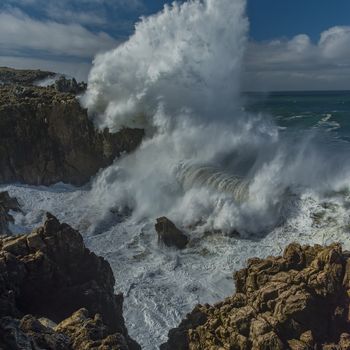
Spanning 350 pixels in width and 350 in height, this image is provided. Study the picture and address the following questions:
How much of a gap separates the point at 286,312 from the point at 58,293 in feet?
18.8

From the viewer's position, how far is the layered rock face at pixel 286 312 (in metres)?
11.0

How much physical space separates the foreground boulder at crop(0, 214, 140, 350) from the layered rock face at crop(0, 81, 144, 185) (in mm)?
16974

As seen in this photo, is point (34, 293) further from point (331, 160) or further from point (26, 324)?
point (331, 160)

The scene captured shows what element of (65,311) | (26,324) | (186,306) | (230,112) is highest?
(230,112)

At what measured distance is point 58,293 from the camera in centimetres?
1278

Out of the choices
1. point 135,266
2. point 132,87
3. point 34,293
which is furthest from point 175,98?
point 34,293

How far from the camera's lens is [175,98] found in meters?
32.2

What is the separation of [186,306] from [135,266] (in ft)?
12.9

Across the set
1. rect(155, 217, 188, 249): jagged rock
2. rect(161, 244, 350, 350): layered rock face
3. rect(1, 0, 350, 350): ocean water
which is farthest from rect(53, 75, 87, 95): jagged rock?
rect(161, 244, 350, 350): layered rock face

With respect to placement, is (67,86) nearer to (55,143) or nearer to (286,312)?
(55,143)

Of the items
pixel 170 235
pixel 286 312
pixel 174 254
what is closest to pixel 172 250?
pixel 174 254

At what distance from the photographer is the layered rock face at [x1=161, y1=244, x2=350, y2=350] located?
36.1 ft

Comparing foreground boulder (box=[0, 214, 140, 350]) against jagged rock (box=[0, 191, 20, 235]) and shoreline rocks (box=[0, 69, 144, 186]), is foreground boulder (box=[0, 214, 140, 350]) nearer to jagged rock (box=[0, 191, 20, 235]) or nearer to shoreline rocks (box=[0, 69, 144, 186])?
jagged rock (box=[0, 191, 20, 235])

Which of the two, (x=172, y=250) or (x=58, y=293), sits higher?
(x=58, y=293)
